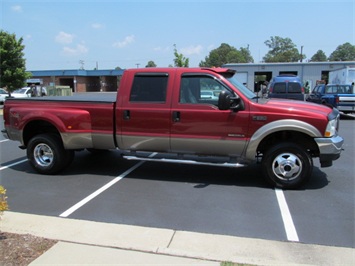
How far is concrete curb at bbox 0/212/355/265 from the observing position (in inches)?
138

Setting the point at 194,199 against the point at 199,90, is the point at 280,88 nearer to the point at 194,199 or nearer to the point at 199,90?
the point at 199,90

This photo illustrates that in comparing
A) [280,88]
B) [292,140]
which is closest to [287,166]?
[292,140]

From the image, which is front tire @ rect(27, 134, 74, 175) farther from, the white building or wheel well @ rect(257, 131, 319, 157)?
the white building

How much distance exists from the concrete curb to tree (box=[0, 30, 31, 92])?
24091 millimetres

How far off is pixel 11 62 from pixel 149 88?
2343 cm

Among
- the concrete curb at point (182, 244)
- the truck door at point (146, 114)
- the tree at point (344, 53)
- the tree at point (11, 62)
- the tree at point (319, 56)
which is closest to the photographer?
the concrete curb at point (182, 244)

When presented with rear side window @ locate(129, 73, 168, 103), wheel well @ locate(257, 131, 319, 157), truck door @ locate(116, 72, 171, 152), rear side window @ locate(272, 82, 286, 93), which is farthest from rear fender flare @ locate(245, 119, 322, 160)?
rear side window @ locate(272, 82, 286, 93)

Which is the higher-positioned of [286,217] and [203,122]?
[203,122]

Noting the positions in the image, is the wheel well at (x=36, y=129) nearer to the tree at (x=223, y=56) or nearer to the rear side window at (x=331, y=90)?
the rear side window at (x=331, y=90)

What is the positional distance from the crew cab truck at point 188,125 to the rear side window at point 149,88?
0.02 m

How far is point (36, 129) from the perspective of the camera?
7.05 metres

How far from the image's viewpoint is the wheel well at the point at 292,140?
19.0 ft

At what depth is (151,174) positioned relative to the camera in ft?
22.0

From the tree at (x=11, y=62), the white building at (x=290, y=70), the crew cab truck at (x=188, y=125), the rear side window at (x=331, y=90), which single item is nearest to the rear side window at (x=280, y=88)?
the rear side window at (x=331, y=90)
